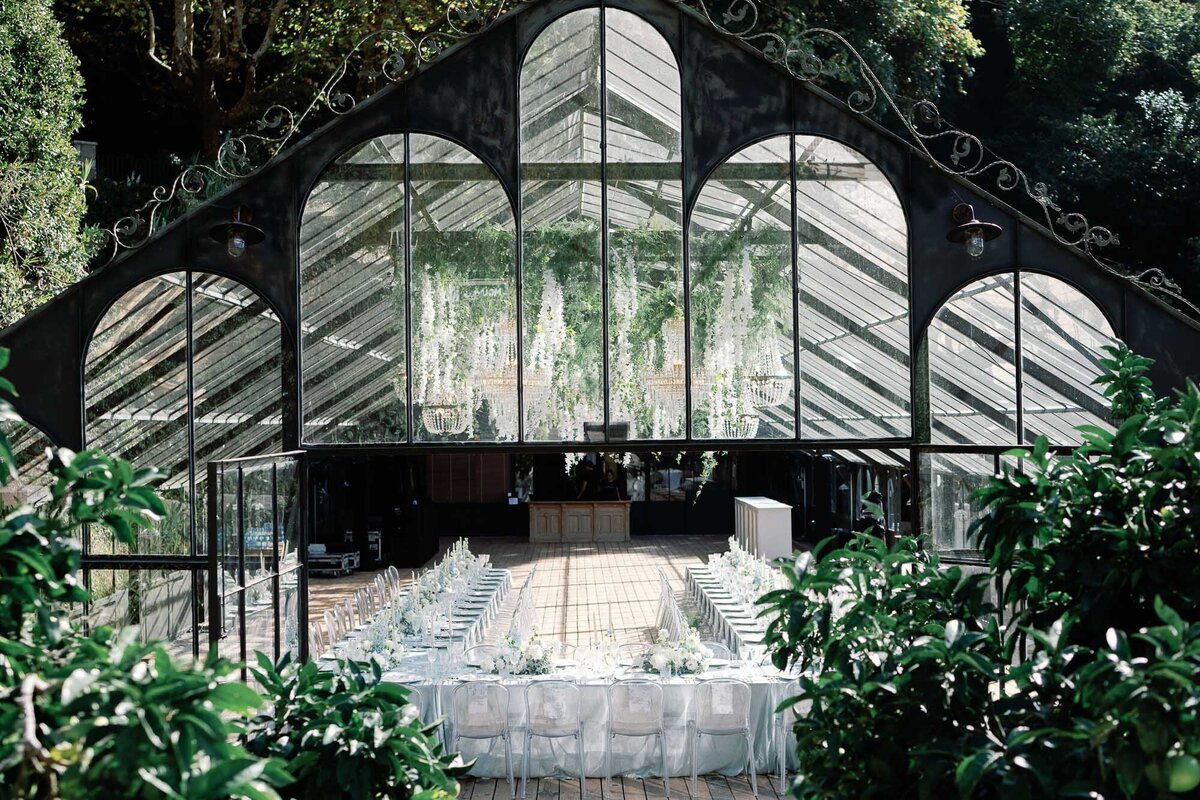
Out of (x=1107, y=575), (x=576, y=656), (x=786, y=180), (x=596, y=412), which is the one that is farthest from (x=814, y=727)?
(x=576, y=656)

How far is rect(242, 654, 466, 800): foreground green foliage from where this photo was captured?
223cm

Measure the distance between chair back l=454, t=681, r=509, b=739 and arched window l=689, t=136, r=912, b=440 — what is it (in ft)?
7.98

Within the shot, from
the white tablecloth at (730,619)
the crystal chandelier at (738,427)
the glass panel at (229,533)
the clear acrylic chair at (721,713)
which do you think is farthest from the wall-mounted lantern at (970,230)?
the glass panel at (229,533)

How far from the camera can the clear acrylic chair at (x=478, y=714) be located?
777cm

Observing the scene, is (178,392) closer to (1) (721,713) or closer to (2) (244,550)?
(2) (244,550)

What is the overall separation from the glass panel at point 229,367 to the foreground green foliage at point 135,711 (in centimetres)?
507

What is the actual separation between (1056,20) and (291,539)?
2072 cm

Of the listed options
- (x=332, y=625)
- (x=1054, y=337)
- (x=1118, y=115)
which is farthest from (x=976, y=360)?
(x=1118, y=115)

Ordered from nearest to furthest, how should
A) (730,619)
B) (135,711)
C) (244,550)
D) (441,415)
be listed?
(135,711) → (244,550) → (441,415) → (730,619)

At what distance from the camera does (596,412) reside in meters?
7.44

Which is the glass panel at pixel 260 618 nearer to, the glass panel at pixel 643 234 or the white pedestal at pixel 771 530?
the glass panel at pixel 643 234

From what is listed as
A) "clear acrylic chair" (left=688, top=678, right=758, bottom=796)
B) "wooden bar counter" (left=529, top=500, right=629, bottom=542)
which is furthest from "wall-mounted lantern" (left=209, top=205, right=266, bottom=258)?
"wooden bar counter" (left=529, top=500, right=629, bottom=542)

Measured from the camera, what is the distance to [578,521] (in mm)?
25688

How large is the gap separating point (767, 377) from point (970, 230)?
1616 mm
